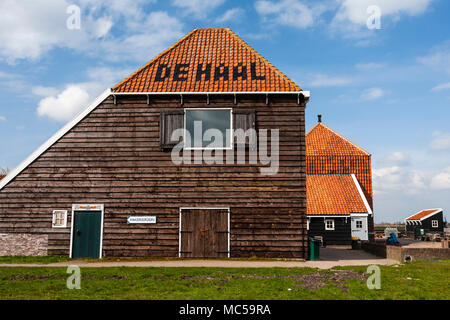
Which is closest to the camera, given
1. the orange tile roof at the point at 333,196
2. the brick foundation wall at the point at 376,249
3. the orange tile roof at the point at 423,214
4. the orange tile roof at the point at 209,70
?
the orange tile roof at the point at 209,70

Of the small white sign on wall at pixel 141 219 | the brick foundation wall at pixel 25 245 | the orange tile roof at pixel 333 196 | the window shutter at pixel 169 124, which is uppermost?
the window shutter at pixel 169 124

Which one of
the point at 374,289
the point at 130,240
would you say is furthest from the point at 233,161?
the point at 374,289

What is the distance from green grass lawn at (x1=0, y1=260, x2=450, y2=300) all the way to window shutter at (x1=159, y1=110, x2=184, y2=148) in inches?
223

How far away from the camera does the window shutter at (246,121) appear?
16172 millimetres

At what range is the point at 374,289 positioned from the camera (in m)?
9.39

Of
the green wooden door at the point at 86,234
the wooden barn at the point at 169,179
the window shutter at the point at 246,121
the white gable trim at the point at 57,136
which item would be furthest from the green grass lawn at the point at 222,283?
the window shutter at the point at 246,121

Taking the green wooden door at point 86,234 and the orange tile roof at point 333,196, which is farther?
the orange tile roof at point 333,196

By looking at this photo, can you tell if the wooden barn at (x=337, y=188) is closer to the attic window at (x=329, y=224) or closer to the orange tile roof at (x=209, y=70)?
the attic window at (x=329, y=224)

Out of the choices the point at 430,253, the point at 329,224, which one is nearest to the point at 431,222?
the point at 329,224

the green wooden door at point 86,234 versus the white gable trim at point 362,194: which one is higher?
the white gable trim at point 362,194

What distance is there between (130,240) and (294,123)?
827 cm

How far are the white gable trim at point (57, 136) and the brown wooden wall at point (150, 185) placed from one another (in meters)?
0.17

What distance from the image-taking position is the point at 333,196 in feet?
93.0
